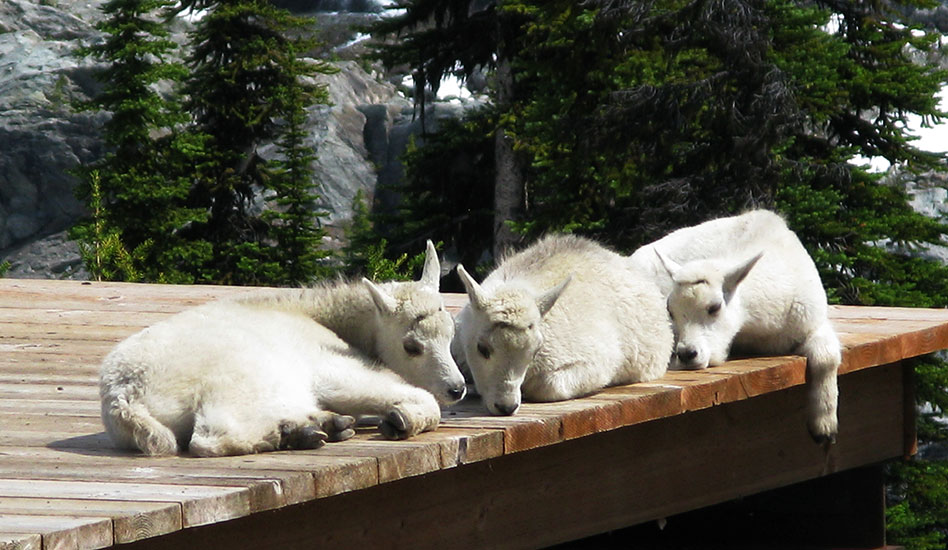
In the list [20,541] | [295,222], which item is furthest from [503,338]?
[295,222]

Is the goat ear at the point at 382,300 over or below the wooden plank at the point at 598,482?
over

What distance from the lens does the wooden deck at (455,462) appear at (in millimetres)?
3494

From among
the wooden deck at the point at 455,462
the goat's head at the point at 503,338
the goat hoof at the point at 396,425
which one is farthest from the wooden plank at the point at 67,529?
the goat's head at the point at 503,338

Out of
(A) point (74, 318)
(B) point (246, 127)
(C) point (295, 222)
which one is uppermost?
(B) point (246, 127)

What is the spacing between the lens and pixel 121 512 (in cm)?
323

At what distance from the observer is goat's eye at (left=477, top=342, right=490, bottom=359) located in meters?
4.84

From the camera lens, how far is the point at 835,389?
597 cm

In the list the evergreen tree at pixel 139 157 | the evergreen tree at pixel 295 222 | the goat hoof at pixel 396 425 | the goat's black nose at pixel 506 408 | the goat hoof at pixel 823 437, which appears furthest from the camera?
the evergreen tree at pixel 295 222

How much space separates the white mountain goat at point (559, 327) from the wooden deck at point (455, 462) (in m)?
0.13

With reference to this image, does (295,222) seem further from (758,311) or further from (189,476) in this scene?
(189,476)

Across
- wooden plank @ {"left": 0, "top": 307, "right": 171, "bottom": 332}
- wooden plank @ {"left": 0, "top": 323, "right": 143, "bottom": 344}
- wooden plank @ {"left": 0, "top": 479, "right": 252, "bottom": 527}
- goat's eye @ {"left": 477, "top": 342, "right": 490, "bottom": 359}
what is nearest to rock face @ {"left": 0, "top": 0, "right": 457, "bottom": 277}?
wooden plank @ {"left": 0, "top": 307, "right": 171, "bottom": 332}

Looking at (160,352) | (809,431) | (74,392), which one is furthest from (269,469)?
(809,431)

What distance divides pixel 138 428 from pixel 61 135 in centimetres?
1950

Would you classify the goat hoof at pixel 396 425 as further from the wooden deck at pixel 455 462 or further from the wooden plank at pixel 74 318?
the wooden plank at pixel 74 318
